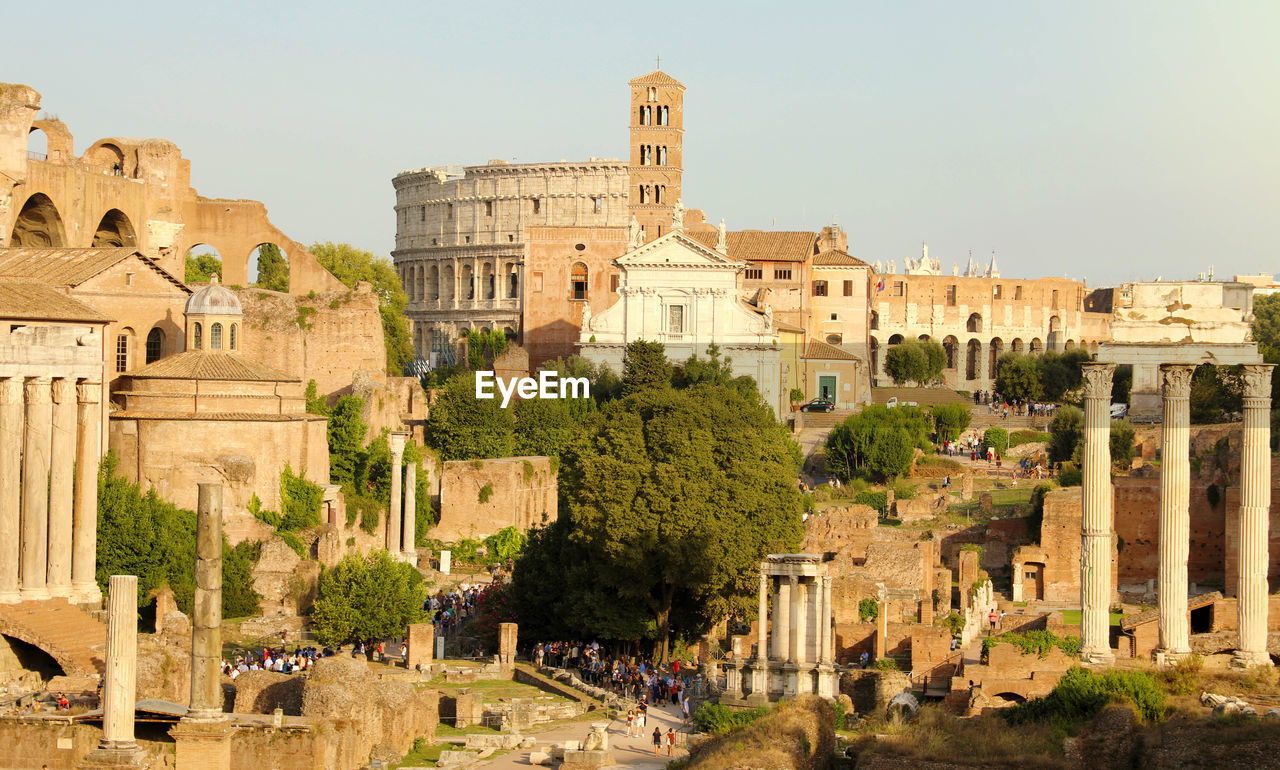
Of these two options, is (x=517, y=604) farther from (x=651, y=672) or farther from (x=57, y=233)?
(x=57, y=233)

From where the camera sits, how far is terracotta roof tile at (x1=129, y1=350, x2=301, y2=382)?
131ft

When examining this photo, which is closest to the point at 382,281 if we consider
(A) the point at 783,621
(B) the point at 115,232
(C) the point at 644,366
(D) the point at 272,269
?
(D) the point at 272,269

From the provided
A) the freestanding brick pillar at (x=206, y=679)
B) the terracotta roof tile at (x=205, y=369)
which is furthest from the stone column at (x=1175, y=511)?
the terracotta roof tile at (x=205, y=369)

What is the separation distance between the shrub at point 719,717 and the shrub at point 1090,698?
398 cm

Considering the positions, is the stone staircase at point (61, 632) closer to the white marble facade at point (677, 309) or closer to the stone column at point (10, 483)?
the stone column at point (10, 483)

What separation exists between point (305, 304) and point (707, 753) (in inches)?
1191

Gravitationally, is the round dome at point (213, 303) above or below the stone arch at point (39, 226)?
below

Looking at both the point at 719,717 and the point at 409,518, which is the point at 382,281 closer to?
the point at 409,518

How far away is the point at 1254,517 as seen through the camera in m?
25.9

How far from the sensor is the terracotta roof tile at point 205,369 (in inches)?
1572

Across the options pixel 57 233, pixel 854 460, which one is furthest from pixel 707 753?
pixel 854 460

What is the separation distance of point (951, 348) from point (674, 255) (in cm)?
3412

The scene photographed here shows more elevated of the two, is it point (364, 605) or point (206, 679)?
point (206, 679)

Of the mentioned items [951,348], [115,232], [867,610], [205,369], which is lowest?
[867,610]
